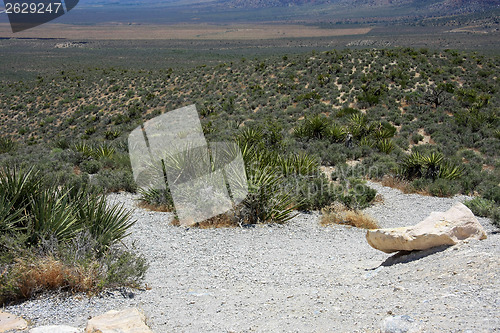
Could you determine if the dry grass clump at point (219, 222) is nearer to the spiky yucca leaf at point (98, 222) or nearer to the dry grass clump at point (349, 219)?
the dry grass clump at point (349, 219)

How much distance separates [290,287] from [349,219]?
4044mm

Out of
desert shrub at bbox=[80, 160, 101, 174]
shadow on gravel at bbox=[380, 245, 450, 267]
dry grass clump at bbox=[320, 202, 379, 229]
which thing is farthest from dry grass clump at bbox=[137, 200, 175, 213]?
shadow on gravel at bbox=[380, 245, 450, 267]

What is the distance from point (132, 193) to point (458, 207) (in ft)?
25.5

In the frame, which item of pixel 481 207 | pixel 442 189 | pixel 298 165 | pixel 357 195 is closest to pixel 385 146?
pixel 442 189

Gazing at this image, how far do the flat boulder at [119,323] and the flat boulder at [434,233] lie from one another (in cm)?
368

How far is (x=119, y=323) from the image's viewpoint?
Result: 395cm

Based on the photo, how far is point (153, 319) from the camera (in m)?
4.39

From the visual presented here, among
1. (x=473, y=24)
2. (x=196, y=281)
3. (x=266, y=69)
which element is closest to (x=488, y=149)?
(x=196, y=281)

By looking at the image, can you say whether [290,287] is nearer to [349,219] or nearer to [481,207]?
[349,219]

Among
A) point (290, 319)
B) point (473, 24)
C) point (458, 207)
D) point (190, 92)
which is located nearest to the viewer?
point (290, 319)

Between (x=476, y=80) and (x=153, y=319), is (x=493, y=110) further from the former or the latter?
(x=153, y=319)

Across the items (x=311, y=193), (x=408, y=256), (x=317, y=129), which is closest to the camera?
(x=408, y=256)

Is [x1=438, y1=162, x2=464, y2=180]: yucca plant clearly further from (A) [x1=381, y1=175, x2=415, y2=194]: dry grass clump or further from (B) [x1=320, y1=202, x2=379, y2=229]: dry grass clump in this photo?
(B) [x1=320, y1=202, x2=379, y2=229]: dry grass clump

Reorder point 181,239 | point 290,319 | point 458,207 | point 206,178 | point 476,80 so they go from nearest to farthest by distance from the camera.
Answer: point 290,319 → point 458,207 → point 181,239 → point 206,178 → point 476,80
